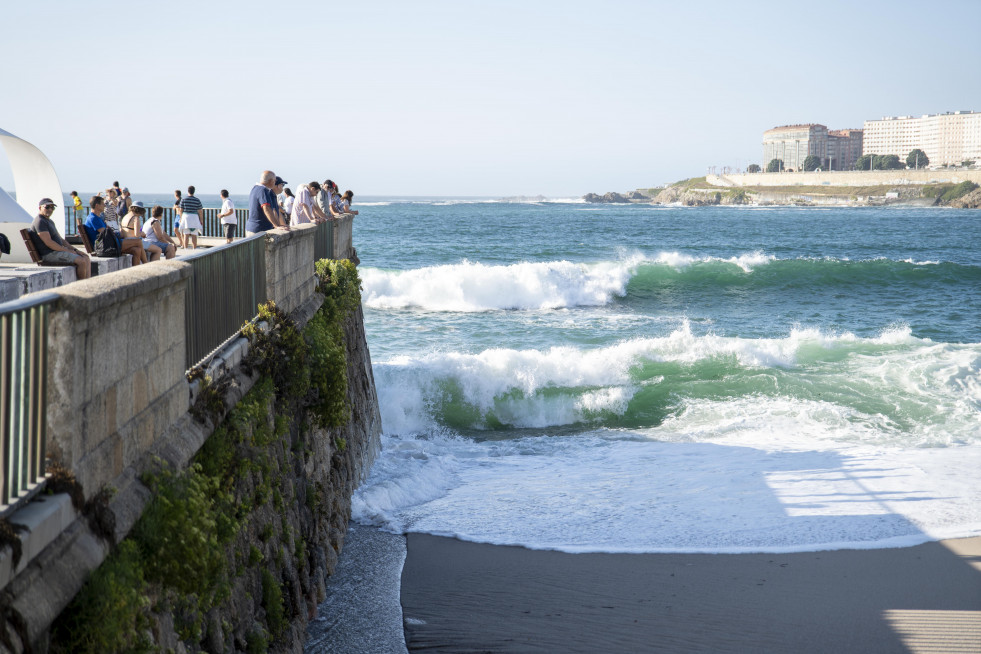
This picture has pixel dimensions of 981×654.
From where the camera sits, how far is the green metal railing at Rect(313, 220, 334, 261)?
12672 mm

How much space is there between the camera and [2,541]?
9.59 feet

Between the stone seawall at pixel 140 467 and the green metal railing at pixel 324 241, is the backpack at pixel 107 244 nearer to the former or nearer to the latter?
the green metal railing at pixel 324 241

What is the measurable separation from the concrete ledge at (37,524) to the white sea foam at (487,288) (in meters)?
30.6

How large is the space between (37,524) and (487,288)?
1329 inches

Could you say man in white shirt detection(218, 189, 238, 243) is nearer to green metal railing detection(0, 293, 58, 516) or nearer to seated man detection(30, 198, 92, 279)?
seated man detection(30, 198, 92, 279)

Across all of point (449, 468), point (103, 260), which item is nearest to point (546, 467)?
point (449, 468)

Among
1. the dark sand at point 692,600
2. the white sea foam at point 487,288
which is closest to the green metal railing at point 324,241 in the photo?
the dark sand at point 692,600

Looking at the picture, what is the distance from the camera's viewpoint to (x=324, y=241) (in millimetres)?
13344

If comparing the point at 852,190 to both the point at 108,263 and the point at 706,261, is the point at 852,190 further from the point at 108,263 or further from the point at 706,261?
the point at 108,263

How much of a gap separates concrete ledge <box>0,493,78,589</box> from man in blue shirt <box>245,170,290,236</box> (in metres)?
7.59

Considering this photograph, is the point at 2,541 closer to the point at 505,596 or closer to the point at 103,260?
the point at 505,596

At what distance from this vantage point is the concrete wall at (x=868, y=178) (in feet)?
522

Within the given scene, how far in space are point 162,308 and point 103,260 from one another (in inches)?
A: 222

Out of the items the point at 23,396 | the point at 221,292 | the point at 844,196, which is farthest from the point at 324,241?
the point at 844,196
